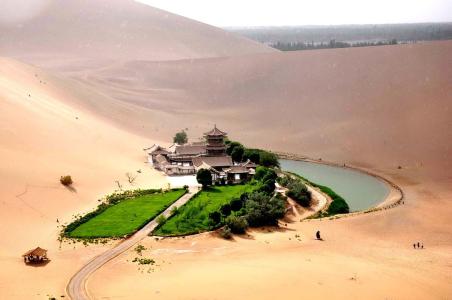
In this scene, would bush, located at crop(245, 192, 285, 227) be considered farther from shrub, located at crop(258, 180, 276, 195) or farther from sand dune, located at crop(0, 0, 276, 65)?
sand dune, located at crop(0, 0, 276, 65)

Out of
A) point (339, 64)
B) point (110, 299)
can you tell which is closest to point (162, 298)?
point (110, 299)

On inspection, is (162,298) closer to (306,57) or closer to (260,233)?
(260,233)

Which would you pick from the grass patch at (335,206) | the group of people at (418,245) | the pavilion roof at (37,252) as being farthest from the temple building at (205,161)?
the pavilion roof at (37,252)

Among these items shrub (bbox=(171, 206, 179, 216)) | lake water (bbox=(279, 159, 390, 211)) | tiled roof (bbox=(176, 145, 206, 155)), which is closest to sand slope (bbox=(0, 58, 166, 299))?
tiled roof (bbox=(176, 145, 206, 155))

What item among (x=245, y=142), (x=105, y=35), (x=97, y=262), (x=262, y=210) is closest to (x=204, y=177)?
(x=262, y=210)

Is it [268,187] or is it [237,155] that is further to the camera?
[237,155]

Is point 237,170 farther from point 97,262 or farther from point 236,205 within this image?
point 97,262
